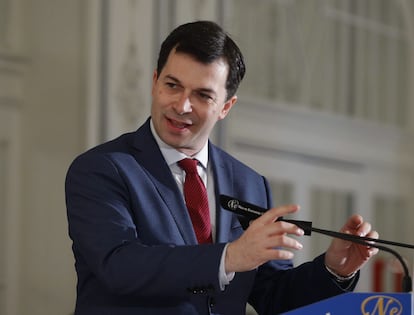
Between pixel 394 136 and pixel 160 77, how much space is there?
552cm

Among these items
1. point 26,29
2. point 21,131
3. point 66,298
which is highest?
point 26,29

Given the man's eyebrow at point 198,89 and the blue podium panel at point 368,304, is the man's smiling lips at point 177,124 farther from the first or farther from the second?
the blue podium panel at point 368,304

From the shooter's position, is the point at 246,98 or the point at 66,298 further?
the point at 246,98

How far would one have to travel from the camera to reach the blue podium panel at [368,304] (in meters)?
2.45

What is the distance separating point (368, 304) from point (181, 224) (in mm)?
522

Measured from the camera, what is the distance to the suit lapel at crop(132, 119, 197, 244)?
2.75 metres

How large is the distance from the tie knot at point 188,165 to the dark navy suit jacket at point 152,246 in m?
0.06

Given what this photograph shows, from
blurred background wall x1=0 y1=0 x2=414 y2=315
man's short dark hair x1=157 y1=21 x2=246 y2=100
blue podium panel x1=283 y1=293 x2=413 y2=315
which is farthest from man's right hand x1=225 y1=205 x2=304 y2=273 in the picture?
blurred background wall x1=0 y1=0 x2=414 y2=315

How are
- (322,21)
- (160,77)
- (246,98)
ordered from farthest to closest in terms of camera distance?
1. (322,21)
2. (246,98)
3. (160,77)

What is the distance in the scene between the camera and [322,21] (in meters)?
7.67

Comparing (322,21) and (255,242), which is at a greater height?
(322,21)

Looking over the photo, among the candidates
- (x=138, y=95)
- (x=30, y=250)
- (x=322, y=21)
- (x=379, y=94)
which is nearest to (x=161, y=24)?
(x=138, y=95)

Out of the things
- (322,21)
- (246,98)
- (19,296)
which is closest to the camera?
(19,296)

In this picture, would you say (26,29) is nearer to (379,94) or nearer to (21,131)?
(21,131)
